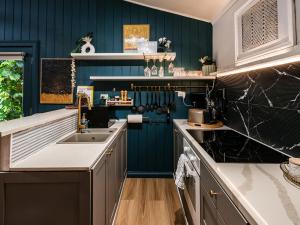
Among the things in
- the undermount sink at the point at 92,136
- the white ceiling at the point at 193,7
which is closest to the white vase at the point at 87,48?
the white ceiling at the point at 193,7

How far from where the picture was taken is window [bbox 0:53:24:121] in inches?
147

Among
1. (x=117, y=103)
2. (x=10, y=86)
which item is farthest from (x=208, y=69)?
(x=10, y=86)

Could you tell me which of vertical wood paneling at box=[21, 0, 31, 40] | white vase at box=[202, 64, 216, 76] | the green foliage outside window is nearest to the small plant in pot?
white vase at box=[202, 64, 216, 76]

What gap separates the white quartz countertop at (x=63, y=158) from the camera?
4.51 feet

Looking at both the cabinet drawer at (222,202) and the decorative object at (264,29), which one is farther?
the decorative object at (264,29)

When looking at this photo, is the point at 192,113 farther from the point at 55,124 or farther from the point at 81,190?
the point at 81,190

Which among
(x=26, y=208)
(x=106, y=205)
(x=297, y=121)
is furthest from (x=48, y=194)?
(x=297, y=121)

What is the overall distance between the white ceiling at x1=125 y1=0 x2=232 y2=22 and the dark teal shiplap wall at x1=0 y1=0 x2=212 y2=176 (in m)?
0.08

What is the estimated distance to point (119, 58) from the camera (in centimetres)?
354

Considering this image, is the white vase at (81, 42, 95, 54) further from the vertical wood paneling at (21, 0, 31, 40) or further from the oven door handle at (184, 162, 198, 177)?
the oven door handle at (184, 162, 198, 177)

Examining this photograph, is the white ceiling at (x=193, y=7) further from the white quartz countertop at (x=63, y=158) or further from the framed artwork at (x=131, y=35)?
the white quartz countertop at (x=63, y=158)

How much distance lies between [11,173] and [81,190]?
16.0 inches

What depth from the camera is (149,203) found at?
112 inches

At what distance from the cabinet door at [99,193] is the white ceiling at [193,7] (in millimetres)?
2309
